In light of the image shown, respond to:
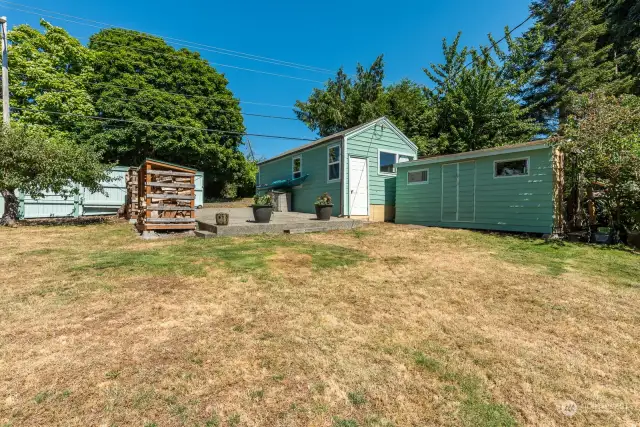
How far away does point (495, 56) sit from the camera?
17.8 m

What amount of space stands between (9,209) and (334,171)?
11207mm

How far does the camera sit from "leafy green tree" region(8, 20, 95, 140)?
17.2 m

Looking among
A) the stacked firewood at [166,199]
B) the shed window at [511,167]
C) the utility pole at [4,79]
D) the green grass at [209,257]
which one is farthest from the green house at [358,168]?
the utility pole at [4,79]

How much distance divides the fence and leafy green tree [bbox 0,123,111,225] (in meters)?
2.37

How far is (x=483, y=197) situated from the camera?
948 centimetres

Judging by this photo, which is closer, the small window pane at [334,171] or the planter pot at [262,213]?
the planter pot at [262,213]

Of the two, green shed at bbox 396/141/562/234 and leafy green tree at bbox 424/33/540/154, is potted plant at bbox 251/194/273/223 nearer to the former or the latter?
green shed at bbox 396/141/562/234

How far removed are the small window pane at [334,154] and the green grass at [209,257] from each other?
5.97m

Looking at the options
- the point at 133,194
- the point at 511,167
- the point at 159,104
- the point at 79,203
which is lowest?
the point at 79,203

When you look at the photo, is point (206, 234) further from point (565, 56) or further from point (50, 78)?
point (565, 56)

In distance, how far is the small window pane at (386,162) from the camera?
1282 cm

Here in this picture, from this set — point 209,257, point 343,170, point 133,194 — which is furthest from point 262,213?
point 133,194

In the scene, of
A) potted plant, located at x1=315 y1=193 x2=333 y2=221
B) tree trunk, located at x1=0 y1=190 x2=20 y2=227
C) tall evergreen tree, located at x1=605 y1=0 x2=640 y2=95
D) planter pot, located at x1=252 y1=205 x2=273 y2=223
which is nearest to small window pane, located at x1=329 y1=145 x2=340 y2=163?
potted plant, located at x1=315 y1=193 x2=333 y2=221

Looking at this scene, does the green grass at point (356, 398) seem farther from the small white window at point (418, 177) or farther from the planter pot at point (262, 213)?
the small white window at point (418, 177)
